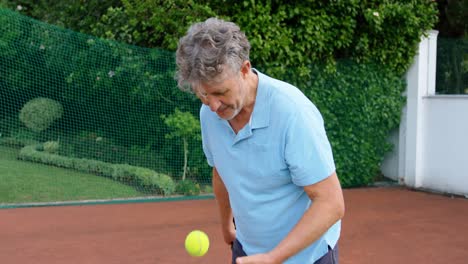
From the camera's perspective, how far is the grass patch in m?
7.74

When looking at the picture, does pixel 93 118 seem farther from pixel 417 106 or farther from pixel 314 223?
pixel 314 223

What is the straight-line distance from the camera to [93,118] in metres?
8.77

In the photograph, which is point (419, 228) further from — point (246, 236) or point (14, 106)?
point (14, 106)

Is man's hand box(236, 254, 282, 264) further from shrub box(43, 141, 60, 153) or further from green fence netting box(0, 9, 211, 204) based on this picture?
shrub box(43, 141, 60, 153)

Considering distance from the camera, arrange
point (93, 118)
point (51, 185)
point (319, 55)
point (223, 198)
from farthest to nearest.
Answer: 1. point (93, 118)
2. point (319, 55)
3. point (51, 185)
4. point (223, 198)

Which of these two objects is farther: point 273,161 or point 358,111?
point 358,111

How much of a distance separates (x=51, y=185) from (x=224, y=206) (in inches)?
243

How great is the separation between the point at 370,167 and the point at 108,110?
13.7 feet

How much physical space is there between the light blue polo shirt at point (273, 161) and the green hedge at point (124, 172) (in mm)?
6033

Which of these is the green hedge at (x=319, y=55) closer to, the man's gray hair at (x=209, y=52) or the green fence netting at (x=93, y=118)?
the green fence netting at (x=93, y=118)

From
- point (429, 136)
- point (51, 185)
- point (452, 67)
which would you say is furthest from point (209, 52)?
point (452, 67)

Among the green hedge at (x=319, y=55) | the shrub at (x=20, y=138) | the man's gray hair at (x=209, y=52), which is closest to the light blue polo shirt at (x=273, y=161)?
the man's gray hair at (x=209, y=52)

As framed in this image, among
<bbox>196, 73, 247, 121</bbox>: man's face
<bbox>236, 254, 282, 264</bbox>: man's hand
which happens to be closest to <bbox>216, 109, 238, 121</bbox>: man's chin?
<bbox>196, 73, 247, 121</bbox>: man's face

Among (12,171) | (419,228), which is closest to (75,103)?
(12,171)
